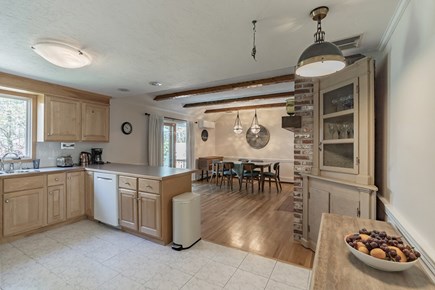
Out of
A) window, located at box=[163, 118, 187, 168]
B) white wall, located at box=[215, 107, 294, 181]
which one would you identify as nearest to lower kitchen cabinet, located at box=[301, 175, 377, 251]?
window, located at box=[163, 118, 187, 168]

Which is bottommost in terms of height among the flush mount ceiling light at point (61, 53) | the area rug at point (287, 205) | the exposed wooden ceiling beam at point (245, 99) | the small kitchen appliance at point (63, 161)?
the area rug at point (287, 205)

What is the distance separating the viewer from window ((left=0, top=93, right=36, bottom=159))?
3.04 meters

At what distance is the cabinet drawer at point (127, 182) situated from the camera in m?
2.77

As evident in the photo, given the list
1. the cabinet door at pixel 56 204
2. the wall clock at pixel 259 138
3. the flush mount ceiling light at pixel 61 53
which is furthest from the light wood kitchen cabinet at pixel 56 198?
the wall clock at pixel 259 138

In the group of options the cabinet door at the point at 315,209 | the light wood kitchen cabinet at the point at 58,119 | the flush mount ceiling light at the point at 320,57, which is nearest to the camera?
the flush mount ceiling light at the point at 320,57

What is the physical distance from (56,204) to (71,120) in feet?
4.57

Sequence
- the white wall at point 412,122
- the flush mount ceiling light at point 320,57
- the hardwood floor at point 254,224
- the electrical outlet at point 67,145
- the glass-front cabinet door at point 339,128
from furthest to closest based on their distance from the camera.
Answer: the electrical outlet at point 67,145 → the hardwood floor at point 254,224 → the glass-front cabinet door at point 339,128 → the flush mount ceiling light at point 320,57 → the white wall at point 412,122

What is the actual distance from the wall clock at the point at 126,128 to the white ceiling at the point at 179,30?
1.97 metres

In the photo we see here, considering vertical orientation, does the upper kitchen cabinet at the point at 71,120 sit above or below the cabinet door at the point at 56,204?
above

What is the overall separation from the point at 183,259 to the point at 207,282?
480 mm

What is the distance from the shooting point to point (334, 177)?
2.24 m

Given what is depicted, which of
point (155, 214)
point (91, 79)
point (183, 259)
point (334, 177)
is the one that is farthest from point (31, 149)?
point (334, 177)

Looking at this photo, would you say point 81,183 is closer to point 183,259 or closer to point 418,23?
point 183,259

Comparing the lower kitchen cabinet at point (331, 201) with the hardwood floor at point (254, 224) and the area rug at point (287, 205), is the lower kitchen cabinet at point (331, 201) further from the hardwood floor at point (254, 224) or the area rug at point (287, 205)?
the area rug at point (287, 205)
